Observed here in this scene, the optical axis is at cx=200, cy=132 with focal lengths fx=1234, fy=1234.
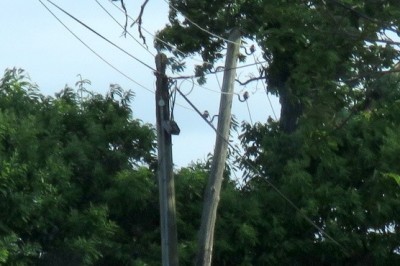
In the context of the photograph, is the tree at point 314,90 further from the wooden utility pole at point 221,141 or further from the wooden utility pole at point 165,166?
the wooden utility pole at point 165,166

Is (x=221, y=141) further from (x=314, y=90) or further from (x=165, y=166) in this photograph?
(x=314, y=90)

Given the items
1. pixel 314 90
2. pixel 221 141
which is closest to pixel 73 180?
pixel 221 141

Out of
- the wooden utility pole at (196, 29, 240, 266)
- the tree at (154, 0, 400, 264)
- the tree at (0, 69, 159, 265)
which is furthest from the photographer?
the wooden utility pole at (196, 29, 240, 266)

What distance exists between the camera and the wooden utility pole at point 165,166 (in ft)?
51.2

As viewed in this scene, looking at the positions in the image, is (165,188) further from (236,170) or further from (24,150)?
(236,170)

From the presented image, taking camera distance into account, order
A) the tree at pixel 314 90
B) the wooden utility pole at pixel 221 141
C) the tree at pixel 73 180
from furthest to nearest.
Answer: the wooden utility pole at pixel 221 141, the tree at pixel 73 180, the tree at pixel 314 90

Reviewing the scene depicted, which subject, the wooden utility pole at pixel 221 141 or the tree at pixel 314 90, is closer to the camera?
the tree at pixel 314 90

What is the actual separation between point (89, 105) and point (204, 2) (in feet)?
8.15

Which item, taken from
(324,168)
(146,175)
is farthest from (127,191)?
(324,168)

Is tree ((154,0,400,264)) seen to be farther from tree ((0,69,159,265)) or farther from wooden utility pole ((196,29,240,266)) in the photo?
tree ((0,69,159,265))

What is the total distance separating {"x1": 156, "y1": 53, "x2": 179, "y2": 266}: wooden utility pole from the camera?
15.6 metres

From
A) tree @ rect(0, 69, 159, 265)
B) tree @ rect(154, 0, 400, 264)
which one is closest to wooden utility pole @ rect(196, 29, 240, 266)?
tree @ rect(154, 0, 400, 264)

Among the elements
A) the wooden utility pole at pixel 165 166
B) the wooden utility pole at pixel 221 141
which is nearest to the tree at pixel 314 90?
the wooden utility pole at pixel 221 141

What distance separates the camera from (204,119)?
16672 millimetres
